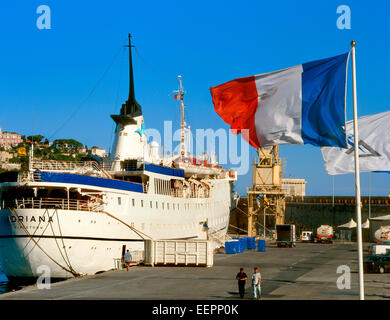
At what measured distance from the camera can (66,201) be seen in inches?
1228

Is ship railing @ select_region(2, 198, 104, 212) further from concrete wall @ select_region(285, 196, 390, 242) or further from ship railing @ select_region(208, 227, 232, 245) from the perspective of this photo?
concrete wall @ select_region(285, 196, 390, 242)

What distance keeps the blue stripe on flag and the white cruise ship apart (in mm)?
18836

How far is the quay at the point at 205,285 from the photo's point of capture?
20.8 metres

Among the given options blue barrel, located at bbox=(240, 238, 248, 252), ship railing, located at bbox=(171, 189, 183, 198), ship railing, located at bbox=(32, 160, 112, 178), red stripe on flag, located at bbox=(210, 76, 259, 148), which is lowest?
blue barrel, located at bbox=(240, 238, 248, 252)

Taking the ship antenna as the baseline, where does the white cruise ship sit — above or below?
below

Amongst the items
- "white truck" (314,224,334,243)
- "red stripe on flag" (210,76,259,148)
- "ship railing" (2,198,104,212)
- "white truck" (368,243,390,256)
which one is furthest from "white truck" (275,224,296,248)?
"red stripe on flag" (210,76,259,148)

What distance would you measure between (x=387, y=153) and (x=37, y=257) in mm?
21429

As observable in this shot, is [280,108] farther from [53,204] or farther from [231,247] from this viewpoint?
[231,247]

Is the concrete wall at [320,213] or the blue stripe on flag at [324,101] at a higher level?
the blue stripe on flag at [324,101]

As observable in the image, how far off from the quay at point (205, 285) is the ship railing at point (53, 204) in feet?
14.5

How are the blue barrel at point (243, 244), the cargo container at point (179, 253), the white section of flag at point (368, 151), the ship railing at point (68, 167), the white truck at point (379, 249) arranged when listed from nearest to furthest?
the white section of flag at point (368, 151), the cargo container at point (179, 253), the ship railing at point (68, 167), the white truck at point (379, 249), the blue barrel at point (243, 244)

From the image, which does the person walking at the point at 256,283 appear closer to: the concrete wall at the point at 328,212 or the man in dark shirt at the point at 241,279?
the man in dark shirt at the point at 241,279

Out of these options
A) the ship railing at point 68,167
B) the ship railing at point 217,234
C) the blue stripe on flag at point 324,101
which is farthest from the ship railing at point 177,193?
the blue stripe on flag at point 324,101

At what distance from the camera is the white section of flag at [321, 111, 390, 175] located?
14.3 m
